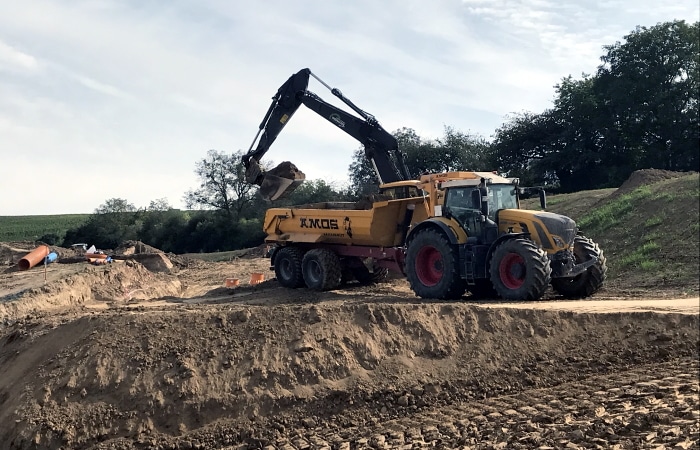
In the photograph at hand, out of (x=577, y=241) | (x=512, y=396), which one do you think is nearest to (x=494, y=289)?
(x=577, y=241)

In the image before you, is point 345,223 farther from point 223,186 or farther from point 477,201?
point 223,186

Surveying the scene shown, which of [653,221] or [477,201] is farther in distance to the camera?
[653,221]

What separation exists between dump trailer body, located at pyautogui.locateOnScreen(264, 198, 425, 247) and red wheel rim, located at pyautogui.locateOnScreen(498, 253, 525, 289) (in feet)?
8.65

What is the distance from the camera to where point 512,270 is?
10273 mm

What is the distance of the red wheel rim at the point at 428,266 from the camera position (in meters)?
11.5

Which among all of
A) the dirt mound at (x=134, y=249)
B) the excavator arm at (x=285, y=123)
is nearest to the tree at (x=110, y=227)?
the dirt mound at (x=134, y=249)

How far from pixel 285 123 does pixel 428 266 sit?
5903 mm

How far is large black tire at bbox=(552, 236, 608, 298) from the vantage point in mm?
11000

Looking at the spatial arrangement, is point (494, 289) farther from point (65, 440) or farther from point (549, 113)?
point (549, 113)

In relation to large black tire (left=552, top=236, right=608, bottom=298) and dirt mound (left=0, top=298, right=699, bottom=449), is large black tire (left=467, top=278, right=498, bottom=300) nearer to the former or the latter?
large black tire (left=552, top=236, right=608, bottom=298)

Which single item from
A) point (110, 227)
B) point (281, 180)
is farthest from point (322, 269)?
point (110, 227)

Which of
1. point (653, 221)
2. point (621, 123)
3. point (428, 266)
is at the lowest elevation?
point (428, 266)

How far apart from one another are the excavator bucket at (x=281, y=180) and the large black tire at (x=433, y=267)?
3.90 metres

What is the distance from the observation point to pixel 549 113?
32.7 m
